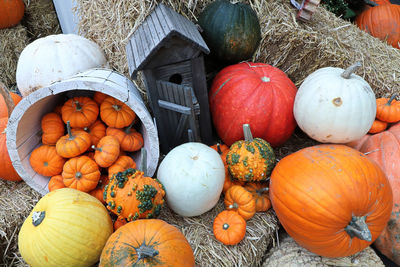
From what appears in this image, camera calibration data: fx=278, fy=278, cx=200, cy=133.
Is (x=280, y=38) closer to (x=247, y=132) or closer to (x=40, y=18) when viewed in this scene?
(x=247, y=132)

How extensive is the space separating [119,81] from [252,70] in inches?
44.3

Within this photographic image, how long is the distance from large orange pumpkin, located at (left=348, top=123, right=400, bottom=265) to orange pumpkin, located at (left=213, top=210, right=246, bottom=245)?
1.05 metres

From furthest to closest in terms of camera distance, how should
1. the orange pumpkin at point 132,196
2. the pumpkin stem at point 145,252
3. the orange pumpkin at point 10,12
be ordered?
the orange pumpkin at point 10,12 → the orange pumpkin at point 132,196 → the pumpkin stem at point 145,252

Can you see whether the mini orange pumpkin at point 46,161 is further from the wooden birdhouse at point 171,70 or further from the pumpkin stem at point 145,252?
the pumpkin stem at point 145,252

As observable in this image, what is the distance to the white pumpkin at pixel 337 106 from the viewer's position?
193 cm

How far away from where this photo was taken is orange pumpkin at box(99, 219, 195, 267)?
138cm

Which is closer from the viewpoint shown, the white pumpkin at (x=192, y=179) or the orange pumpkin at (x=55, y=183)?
the white pumpkin at (x=192, y=179)

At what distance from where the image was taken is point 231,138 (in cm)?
241

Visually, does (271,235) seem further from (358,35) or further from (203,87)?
(358,35)

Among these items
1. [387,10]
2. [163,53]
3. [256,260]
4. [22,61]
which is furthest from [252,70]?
[387,10]

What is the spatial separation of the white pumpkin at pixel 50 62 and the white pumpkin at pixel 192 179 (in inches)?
44.6

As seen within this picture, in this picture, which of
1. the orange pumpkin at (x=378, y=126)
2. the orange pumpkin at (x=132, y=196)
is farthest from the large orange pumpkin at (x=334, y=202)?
the orange pumpkin at (x=132, y=196)

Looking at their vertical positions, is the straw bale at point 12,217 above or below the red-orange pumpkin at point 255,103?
below

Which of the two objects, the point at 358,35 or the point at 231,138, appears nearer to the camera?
the point at 231,138
